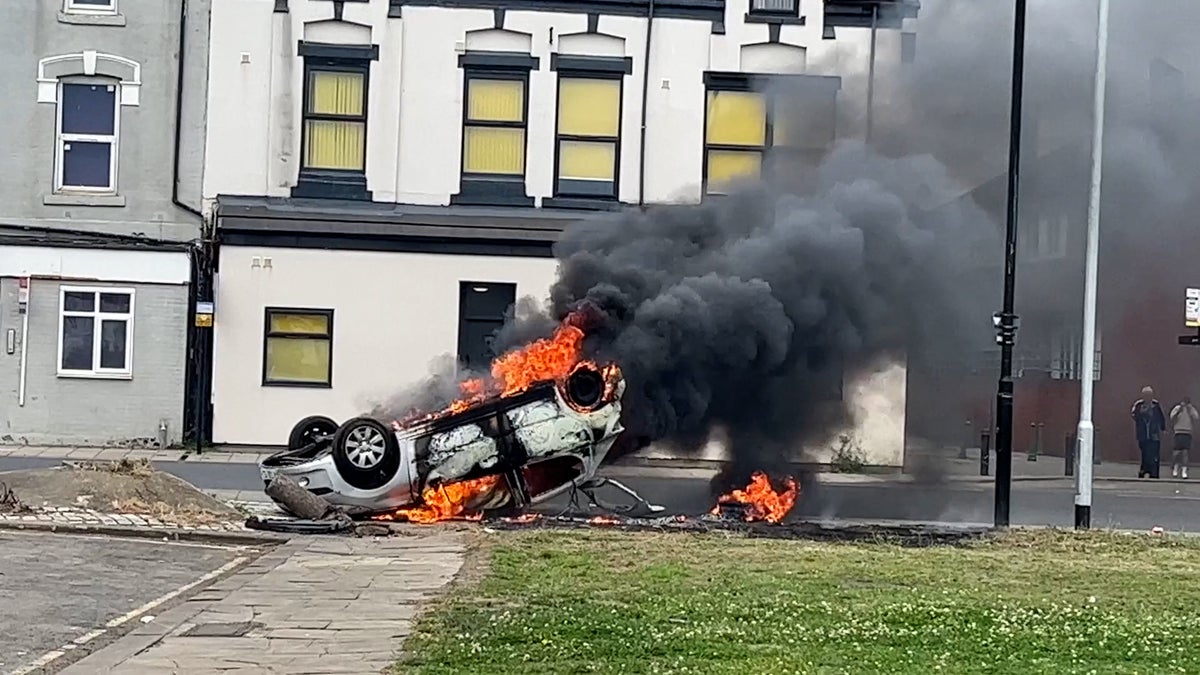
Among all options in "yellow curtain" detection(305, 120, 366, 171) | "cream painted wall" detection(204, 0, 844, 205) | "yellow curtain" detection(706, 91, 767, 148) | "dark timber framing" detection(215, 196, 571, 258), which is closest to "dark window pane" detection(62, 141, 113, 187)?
"cream painted wall" detection(204, 0, 844, 205)

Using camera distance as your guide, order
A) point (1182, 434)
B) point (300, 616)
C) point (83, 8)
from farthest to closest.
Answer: point (1182, 434), point (83, 8), point (300, 616)

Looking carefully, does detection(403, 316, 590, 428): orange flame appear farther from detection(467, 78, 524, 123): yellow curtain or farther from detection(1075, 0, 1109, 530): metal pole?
detection(467, 78, 524, 123): yellow curtain

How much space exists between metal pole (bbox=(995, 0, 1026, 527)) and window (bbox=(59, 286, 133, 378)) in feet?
50.4

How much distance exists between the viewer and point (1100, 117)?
1582 cm

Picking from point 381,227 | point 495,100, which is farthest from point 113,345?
point 495,100

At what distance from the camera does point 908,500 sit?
19438 mm

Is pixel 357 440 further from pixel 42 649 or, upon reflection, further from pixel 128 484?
pixel 42 649

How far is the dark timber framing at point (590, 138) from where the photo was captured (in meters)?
26.3

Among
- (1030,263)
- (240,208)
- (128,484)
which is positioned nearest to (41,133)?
(240,208)

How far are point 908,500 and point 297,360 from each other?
11.4 meters

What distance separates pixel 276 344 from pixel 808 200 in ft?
38.9

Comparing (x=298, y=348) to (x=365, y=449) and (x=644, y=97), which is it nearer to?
(x=644, y=97)

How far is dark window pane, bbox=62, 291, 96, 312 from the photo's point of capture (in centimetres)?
2519

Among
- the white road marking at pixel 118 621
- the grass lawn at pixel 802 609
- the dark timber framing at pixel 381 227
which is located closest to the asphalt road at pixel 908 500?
the grass lawn at pixel 802 609
